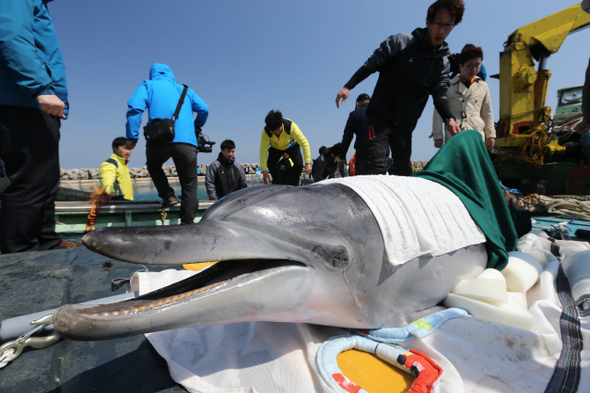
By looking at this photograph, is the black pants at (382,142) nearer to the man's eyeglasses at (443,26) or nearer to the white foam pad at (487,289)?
the man's eyeglasses at (443,26)

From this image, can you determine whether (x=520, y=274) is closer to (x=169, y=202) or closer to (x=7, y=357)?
(x=7, y=357)

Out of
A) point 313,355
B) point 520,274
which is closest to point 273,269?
point 313,355

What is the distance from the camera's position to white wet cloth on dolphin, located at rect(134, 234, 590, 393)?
100 cm

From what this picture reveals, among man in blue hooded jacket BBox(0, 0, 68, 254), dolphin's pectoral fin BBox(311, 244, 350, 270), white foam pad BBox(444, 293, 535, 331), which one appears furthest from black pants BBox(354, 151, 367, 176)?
man in blue hooded jacket BBox(0, 0, 68, 254)

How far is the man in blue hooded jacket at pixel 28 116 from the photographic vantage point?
7.09ft

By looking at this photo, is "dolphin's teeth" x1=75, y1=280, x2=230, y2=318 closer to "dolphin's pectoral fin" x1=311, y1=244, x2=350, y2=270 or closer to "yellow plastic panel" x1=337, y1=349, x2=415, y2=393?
"dolphin's pectoral fin" x1=311, y1=244, x2=350, y2=270

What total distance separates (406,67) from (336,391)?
345cm

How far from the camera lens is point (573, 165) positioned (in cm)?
584

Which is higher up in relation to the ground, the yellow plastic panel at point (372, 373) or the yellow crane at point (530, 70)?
the yellow crane at point (530, 70)

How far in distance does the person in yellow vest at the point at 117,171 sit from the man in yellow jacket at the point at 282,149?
109 inches

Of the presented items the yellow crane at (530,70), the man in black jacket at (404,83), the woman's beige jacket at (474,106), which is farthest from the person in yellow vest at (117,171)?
the yellow crane at (530,70)

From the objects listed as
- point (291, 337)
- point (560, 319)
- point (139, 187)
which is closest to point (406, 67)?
point (560, 319)

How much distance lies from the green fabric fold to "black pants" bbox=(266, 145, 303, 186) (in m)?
4.43

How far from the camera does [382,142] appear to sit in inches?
140
